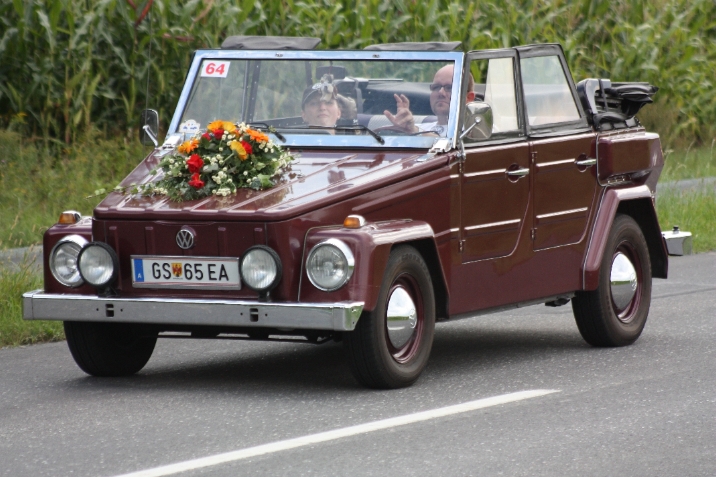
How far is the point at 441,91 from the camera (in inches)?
303

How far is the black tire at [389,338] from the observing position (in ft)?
21.8

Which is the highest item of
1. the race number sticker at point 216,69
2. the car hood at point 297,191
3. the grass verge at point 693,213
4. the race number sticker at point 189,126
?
the race number sticker at point 216,69

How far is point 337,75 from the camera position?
313 inches

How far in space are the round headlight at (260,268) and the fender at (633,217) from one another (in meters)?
2.41

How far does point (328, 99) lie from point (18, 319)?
8.96 ft

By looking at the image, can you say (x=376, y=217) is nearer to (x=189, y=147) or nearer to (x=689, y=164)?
(x=189, y=147)

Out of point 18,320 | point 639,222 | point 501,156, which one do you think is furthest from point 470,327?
point 18,320

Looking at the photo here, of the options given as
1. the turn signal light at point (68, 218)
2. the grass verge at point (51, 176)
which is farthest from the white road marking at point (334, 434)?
the grass verge at point (51, 176)

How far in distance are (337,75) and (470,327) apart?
2330 mm

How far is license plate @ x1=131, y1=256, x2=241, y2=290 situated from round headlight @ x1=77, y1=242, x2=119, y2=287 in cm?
10

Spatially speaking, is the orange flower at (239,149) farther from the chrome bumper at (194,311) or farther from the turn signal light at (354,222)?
the chrome bumper at (194,311)

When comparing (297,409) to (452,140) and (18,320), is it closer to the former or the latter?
(452,140)

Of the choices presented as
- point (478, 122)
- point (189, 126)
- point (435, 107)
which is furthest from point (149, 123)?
point (478, 122)

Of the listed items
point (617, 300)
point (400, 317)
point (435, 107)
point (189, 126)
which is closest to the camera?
point (400, 317)
